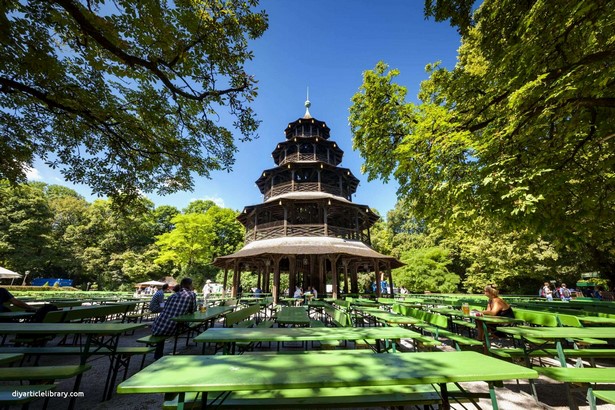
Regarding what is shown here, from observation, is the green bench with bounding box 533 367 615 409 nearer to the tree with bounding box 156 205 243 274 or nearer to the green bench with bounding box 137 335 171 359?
the green bench with bounding box 137 335 171 359

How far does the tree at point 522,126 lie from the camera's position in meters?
4.80

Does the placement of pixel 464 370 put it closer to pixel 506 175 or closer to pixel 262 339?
pixel 262 339

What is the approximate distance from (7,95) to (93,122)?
7.63 ft

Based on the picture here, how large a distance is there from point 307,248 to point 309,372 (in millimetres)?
13544

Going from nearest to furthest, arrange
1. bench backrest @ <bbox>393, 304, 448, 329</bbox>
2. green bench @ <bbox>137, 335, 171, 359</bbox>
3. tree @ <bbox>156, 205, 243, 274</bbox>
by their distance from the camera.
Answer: bench backrest @ <bbox>393, 304, 448, 329</bbox> < green bench @ <bbox>137, 335, 171, 359</bbox> < tree @ <bbox>156, 205, 243, 274</bbox>

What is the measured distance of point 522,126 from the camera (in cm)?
588

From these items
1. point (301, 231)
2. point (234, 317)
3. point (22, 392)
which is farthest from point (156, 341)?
point (301, 231)

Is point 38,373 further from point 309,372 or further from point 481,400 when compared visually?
point 481,400

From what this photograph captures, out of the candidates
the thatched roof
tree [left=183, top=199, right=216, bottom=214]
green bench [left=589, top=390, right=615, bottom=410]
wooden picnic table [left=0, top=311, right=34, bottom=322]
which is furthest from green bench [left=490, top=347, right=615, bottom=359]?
tree [left=183, top=199, right=216, bottom=214]

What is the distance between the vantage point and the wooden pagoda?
16.5m

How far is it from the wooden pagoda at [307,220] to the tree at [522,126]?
29.7 ft

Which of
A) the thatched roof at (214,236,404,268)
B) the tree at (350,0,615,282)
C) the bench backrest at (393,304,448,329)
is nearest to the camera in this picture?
the bench backrest at (393,304,448,329)

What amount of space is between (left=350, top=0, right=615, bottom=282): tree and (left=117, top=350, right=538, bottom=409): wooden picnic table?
15.6 ft

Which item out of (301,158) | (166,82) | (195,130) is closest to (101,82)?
(166,82)
